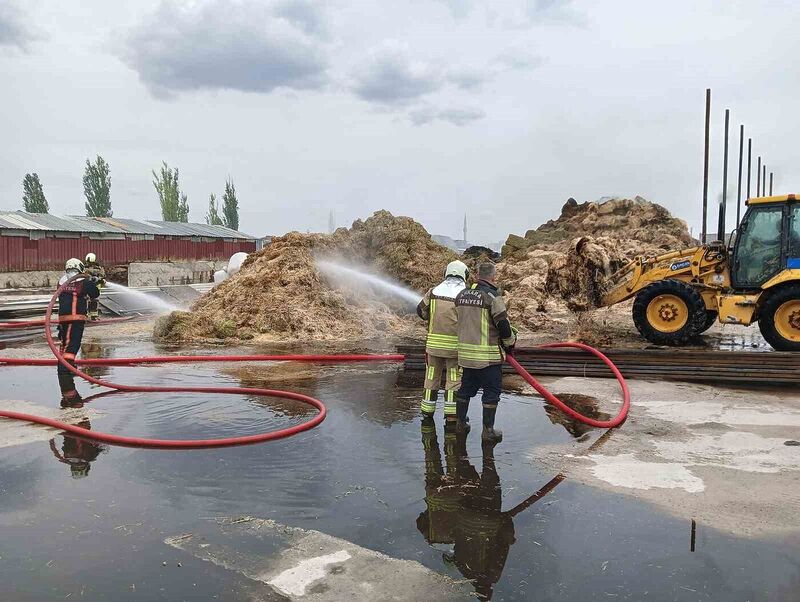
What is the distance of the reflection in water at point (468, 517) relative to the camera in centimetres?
373

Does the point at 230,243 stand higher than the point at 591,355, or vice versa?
the point at 230,243

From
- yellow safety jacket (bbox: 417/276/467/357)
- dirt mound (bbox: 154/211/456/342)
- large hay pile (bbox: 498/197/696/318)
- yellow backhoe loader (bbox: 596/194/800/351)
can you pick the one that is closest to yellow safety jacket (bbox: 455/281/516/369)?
yellow safety jacket (bbox: 417/276/467/357)

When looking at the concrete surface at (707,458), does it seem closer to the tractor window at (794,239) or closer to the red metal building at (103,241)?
the tractor window at (794,239)

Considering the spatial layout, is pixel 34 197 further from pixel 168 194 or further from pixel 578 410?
pixel 578 410

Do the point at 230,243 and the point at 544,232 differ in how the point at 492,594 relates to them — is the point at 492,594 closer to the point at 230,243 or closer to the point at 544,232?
Answer: the point at 544,232

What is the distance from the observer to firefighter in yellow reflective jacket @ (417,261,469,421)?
21.9 ft

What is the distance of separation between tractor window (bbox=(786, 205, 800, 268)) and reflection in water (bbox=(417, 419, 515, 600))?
23.4ft

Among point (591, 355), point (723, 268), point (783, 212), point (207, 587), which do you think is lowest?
point (207, 587)

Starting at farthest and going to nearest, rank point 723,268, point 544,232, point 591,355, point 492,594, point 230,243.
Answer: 1. point 230,243
2. point 544,232
3. point 723,268
4. point 591,355
5. point 492,594

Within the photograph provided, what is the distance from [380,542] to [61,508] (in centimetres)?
243

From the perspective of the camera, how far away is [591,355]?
31.4ft

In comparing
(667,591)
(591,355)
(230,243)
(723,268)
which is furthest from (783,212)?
(230,243)

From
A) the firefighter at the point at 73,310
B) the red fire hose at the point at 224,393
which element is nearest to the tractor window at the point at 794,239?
the red fire hose at the point at 224,393

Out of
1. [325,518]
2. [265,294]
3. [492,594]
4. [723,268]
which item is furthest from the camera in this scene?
[265,294]
